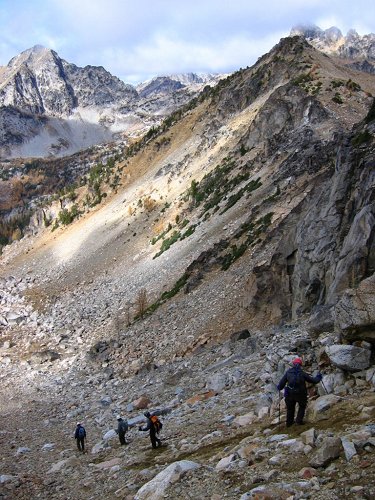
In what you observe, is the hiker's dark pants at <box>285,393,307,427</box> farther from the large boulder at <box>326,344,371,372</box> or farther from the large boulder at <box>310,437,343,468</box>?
the large boulder at <box>310,437,343,468</box>

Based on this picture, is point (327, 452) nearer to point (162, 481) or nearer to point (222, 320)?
point (162, 481)

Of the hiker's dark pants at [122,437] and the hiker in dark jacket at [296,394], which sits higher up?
the hiker in dark jacket at [296,394]

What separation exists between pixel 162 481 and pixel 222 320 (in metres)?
15.3

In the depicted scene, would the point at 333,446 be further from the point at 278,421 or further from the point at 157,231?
the point at 157,231

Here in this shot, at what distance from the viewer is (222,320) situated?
2492cm

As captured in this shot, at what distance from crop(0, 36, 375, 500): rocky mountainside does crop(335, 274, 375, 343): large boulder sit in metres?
0.04

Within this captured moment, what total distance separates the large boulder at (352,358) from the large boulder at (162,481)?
3953mm

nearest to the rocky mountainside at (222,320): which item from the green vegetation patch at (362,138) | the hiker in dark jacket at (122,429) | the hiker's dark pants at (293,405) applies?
the green vegetation patch at (362,138)

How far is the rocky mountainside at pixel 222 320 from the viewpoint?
392 inches

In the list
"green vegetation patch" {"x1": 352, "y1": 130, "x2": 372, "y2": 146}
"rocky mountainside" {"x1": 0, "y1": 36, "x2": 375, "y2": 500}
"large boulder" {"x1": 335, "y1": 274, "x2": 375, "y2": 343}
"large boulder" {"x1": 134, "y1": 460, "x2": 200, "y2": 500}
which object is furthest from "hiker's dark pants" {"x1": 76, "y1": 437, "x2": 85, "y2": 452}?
"green vegetation patch" {"x1": 352, "y1": 130, "x2": 372, "y2": 146}

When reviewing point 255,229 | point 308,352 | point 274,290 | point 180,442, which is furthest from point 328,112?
point 180,442

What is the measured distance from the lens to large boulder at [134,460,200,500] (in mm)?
9609

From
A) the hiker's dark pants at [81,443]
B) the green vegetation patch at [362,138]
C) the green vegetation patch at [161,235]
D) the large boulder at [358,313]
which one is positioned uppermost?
the green vegetation patch at [161,235]

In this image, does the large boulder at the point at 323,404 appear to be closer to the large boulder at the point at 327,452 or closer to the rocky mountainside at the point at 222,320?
the rocky mountainside at the point at 222,320
